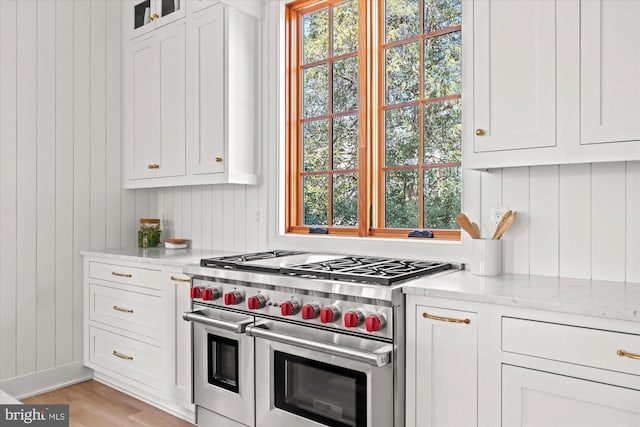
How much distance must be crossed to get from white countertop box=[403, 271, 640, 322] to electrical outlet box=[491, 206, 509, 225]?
26 centimetres

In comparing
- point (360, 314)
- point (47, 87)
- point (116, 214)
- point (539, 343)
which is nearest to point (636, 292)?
point (539, 343)

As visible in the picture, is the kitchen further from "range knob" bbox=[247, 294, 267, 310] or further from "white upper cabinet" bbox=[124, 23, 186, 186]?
"range knob" bbox=[247, 294, 267, 310]

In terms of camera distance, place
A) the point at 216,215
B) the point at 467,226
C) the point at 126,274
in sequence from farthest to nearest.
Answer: the point at 216,215 < the point at 126,274 < the point at 467,226

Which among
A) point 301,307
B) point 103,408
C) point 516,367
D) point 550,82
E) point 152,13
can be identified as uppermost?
point 152,13

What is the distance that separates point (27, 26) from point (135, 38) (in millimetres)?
689

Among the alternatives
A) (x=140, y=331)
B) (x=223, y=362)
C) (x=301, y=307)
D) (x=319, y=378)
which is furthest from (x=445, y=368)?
(x=140, y=331)

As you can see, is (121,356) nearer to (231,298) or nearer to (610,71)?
(231,298)

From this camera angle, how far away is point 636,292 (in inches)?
64.6

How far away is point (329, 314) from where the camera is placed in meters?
1.92

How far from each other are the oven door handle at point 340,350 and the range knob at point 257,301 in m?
0.13

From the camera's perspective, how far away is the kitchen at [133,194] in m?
1.82

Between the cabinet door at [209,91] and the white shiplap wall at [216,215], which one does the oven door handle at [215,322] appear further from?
the cabinet door at [209,91]

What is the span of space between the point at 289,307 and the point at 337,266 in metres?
0.29

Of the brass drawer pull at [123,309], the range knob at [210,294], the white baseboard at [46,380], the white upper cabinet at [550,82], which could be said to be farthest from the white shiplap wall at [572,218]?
the white baseboard at [46,380]
